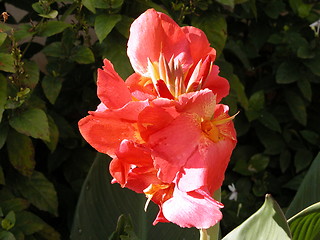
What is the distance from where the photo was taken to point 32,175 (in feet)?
5.56

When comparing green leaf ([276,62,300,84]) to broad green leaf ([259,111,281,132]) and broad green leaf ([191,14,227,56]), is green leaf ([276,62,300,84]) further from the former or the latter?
broad green leaf ([191,14,227,56])

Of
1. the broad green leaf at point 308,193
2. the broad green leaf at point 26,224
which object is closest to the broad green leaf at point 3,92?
the broad green leaf at point 26,224

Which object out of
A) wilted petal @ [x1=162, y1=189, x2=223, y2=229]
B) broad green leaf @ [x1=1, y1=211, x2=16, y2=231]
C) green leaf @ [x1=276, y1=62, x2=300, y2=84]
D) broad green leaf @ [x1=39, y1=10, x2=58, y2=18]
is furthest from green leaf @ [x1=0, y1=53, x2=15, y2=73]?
green leaf @ [x1=276, y1=62, x2=300, y2=84]

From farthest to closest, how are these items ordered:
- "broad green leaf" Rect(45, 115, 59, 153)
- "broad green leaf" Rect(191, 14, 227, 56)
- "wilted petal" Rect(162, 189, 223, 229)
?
1. "broad green leaf" Rect(191, 14, 227, 56)
2. "broad green leaf" Rect(45, 115, 59, 153)
3. "wilted petal" Rect(162, 189, 223, 229)

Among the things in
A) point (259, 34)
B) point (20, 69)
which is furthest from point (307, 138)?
point (20, 69)

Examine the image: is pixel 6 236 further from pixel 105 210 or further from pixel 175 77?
pixel 175 77

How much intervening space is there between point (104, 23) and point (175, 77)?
0.90 metres

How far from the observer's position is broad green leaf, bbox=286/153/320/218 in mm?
1396

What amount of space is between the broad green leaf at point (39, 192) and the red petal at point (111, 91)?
1.01 metres

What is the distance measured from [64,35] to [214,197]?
1.05 metres

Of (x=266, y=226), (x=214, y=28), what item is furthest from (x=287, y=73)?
(x=266, y=226)

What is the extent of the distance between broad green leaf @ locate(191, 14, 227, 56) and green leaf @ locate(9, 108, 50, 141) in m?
0.55

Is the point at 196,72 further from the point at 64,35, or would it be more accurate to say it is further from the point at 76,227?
the point at 64,35

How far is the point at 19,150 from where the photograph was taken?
1.59m
